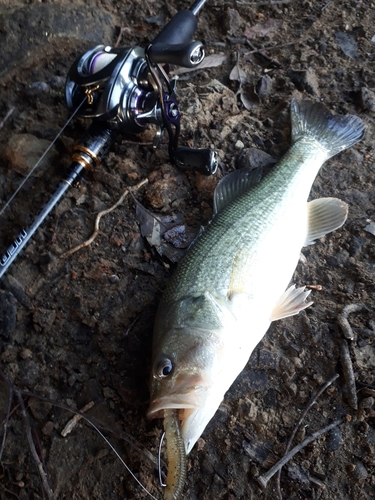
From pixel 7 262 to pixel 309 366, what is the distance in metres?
1.91

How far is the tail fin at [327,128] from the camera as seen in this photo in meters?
3.25

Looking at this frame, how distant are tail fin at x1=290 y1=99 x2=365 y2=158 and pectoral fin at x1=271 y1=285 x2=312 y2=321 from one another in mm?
1161

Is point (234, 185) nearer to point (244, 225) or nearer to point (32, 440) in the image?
point (244, 225)

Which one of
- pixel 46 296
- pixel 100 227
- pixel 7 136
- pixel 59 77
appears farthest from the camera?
pixel 59 77

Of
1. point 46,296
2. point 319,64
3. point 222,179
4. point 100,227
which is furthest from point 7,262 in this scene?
point 319,64

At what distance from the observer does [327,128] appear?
3.29 meters

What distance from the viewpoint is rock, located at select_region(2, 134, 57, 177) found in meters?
3.28

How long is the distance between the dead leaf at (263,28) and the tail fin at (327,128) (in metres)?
1.23

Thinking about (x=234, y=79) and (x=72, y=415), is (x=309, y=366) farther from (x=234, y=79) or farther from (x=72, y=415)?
(x=234, y=79)

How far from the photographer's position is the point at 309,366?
8.46ft

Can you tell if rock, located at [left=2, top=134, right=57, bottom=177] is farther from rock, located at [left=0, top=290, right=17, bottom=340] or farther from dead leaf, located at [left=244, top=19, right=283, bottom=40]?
dead leaf, located at [left=244, top=19, right=283, bottom=40]

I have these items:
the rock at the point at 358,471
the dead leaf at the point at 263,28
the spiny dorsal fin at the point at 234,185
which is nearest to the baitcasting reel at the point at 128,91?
the spiny dorsal fin at the point at 234,185

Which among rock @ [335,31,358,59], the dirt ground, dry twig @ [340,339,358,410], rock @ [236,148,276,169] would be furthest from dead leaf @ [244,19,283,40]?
dry twig @ [340,339,358,410]

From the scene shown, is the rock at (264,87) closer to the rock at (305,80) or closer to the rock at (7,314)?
the rock at (305,80)
